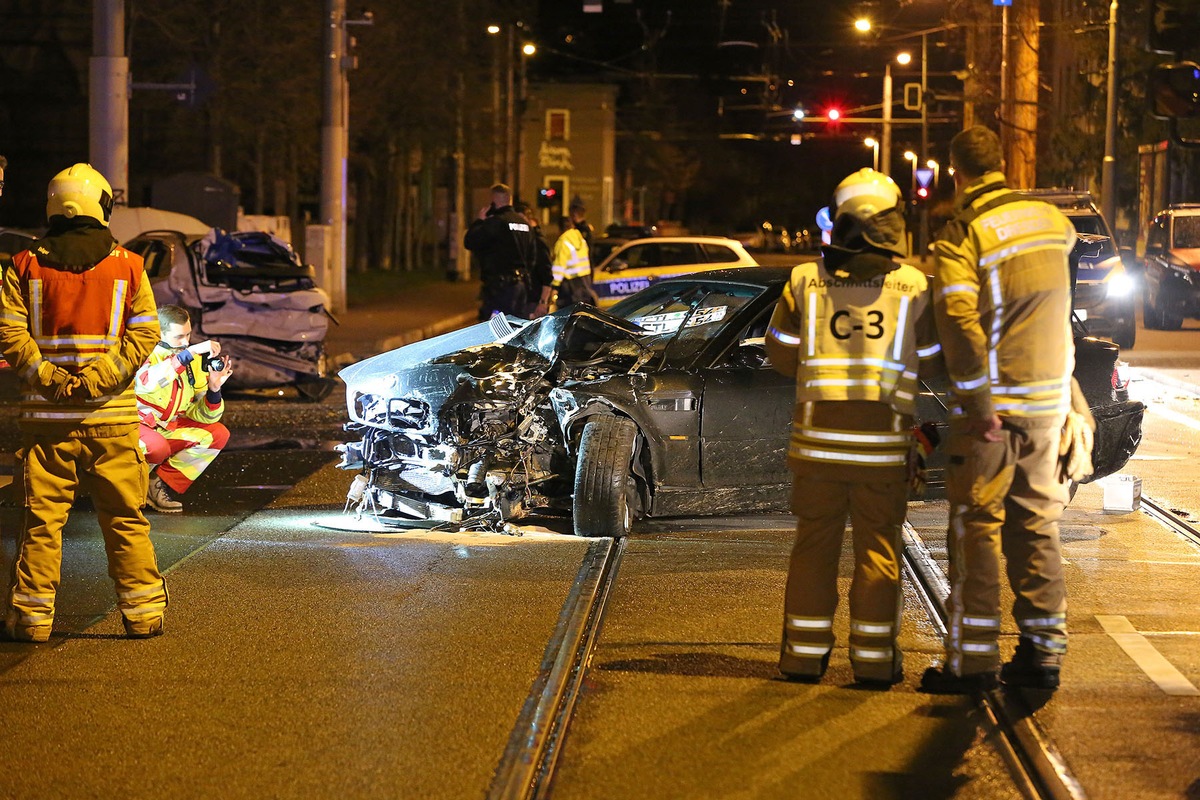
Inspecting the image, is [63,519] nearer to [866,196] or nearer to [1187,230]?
[866,196]

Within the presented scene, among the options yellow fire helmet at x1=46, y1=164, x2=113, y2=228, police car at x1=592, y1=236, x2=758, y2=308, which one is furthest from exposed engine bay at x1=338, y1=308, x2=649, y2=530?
police car at x1=592, y1=236, x2=758, y2=308

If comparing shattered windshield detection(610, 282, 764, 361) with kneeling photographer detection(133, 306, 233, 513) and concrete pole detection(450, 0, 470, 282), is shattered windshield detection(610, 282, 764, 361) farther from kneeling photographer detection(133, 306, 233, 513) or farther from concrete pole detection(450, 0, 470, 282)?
concrete pole detection(450, 0, 470, 282)

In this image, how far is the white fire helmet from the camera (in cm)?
596

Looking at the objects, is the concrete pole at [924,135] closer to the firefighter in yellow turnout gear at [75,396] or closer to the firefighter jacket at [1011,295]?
the firefighter jacket at [1011,295]

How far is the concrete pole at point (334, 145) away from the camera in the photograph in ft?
86.4

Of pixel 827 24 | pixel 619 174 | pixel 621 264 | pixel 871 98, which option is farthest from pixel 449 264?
pixel 619 174

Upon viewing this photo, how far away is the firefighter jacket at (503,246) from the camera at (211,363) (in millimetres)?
7408

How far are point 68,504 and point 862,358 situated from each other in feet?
10.1

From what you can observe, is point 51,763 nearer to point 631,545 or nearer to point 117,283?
point 117,283

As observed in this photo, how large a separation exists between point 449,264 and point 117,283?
1535 inches

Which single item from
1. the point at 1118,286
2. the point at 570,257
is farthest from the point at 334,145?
the point at 1118,286

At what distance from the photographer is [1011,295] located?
19.4ft

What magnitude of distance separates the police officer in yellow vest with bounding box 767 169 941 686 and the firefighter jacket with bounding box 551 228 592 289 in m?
13.3

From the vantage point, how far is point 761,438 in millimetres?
9039
